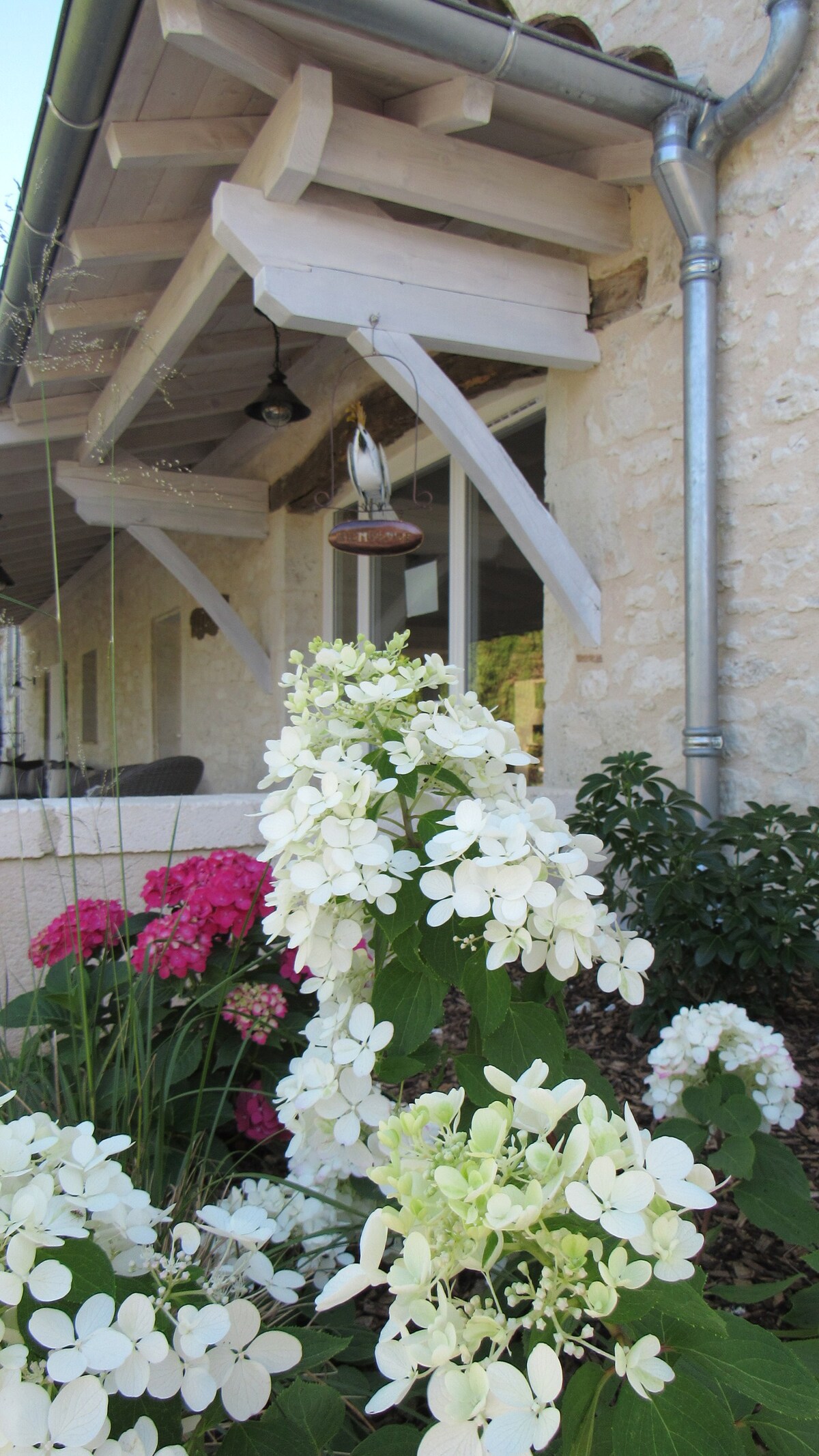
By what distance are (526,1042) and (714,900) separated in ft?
4.84

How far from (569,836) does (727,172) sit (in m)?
2.66

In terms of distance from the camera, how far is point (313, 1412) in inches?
27.5

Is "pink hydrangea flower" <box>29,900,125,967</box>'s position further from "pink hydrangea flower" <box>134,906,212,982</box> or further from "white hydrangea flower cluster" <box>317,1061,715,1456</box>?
"white hydrangea flower cluster" <box>317,1061,715,1456</box>

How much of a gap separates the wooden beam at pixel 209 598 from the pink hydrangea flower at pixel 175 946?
3486mm

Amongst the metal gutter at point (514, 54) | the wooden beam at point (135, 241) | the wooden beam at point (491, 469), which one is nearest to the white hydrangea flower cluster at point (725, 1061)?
the wooden beam at point (491, 469)

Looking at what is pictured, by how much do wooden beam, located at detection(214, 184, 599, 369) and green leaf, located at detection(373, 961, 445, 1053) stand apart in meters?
2.14

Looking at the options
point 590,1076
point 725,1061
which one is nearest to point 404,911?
point 590,1076

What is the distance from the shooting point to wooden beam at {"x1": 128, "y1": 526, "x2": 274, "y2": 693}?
486 centimetres

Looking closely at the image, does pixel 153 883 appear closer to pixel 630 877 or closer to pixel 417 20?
pixel 630 877

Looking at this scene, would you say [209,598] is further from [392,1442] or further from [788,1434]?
[788,1434]

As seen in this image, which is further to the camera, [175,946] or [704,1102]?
[175,946]

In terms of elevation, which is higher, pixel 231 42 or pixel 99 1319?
pixel 231 42

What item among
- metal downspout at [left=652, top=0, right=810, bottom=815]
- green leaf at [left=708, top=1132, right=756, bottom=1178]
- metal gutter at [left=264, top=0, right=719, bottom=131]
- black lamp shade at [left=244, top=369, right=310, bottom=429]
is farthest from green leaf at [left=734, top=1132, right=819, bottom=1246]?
black lamp shade at [left=244, top=369, right=310, bottom=429]

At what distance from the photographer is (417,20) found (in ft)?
6.97
